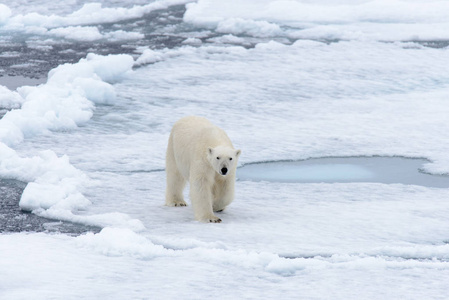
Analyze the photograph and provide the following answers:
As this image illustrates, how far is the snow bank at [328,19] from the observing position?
12734mm

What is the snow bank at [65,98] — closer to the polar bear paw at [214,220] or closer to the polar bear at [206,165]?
the polar bear at [206,165]

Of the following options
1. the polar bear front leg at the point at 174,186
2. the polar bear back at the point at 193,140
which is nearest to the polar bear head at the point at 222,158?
the polar bear back at the point at 193,140

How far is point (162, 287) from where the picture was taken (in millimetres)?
3006

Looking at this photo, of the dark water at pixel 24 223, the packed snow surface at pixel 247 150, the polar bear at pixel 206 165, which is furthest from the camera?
the polar bear at pixel 206 165

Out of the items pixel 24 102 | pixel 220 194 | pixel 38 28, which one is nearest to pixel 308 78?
pixel 24 102

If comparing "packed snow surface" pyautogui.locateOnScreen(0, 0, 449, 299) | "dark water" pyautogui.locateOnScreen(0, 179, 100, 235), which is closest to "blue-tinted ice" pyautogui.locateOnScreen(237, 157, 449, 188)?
"packed snow surface" pyautogui.locateOnScreen(0, 0, 449, 299)

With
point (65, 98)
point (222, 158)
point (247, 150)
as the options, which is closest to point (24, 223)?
point (222, 158)

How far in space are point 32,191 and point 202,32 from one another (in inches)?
369

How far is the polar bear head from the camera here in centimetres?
404

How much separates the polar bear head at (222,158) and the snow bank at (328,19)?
342 inches

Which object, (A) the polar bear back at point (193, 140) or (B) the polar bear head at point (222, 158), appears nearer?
(B) the polar bear head at point (222, 158)

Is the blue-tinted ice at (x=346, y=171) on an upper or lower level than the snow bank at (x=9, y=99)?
lower

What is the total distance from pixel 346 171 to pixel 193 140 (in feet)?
5.76

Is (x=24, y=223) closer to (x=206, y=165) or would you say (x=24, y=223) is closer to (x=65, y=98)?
(x=206, y=165)
